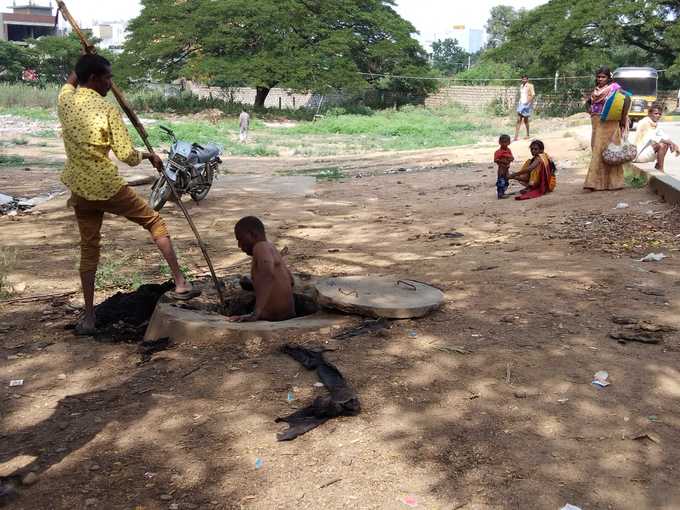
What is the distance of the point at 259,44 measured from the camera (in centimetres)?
3634

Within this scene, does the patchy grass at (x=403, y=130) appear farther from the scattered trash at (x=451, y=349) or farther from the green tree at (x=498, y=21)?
the green tree at (x=498, y=21)

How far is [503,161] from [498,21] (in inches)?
2208

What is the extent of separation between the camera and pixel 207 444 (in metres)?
3.03

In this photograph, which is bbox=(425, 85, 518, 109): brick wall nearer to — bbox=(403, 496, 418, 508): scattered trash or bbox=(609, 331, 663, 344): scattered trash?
bbox=(609, 331, 663, 344): scattered trash

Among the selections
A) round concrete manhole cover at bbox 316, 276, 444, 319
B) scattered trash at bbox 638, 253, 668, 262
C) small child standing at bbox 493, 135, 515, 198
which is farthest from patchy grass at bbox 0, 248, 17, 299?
small child standing at bbox 493, 135, 515, 198

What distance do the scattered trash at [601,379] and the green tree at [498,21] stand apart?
60.4m

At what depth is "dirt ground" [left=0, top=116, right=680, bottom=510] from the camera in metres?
2.71

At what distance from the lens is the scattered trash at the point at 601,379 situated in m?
3.53

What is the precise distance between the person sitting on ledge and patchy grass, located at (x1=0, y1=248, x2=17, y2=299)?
2.06 metres

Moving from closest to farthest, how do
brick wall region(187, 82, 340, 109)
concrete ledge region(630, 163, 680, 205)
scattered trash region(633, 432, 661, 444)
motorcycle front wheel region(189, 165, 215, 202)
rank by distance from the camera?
scattered trash region(633, 432, 661, 444) → concrete ledge region(630, 163, 680, 205) → motorcycle front wheel region(189, 165, 215, 202) → brick wall region(187, 82, 340, 109)

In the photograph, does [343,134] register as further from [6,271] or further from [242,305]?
[242,305]

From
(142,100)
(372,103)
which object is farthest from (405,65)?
(142,100)

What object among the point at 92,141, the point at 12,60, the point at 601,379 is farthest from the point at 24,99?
the point at 601,379

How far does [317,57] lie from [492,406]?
3417 centimetres
